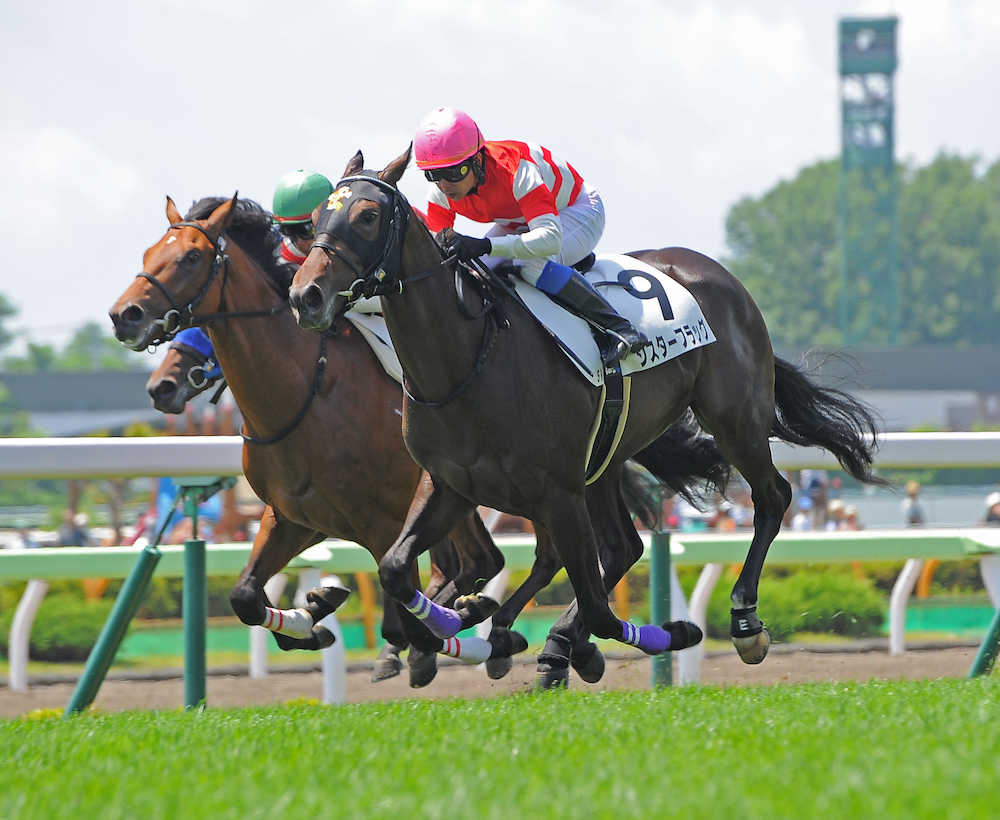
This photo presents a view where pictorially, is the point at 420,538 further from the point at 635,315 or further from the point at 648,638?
the point at 635,315

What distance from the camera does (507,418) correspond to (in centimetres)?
473

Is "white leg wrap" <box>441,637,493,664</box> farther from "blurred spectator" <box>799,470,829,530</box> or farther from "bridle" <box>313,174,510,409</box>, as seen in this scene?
"blurred spectator" <box>799,470,829,530</box>

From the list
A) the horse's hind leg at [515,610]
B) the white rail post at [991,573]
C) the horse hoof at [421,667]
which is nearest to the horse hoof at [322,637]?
the horse hoof at [421,667]

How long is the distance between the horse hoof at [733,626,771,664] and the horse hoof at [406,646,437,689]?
3.72ft

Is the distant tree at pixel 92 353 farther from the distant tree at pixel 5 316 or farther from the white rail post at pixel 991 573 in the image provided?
the white rail post at pixel 991 573

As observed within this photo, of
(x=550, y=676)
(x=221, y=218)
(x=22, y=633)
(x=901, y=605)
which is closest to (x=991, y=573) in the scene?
(x=901, y=605)

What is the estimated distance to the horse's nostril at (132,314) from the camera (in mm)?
5395

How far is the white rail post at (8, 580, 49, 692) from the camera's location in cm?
698

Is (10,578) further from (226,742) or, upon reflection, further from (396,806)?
(396,806)

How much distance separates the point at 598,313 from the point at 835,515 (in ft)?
20.6

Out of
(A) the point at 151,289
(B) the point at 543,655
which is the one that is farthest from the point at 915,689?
(A) the point at 151,289

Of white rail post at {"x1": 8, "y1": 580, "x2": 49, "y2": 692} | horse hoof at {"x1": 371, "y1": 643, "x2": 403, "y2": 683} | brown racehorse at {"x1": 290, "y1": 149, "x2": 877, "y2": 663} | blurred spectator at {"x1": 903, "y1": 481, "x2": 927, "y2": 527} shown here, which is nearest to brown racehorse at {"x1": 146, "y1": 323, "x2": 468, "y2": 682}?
horse hoof at {"x1": 371, "y1": 643, "x2": 403, "y2": 683}

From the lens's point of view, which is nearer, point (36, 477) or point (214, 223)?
point (214, 223)

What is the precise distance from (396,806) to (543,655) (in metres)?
2.65
